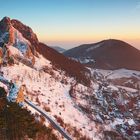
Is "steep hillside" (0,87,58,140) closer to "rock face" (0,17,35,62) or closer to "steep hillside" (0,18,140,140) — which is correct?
"steep hillside" (0,18,140,140)

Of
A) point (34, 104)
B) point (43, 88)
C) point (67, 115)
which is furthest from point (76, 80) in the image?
point (34, 104)

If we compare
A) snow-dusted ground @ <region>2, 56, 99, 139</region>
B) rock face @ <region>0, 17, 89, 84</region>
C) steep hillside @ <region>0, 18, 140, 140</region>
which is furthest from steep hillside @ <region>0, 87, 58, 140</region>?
rock face @ <region>0, 17, 89, 84</region>

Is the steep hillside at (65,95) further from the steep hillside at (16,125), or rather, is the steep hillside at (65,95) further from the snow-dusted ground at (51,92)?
the steep hillside at (16,125)

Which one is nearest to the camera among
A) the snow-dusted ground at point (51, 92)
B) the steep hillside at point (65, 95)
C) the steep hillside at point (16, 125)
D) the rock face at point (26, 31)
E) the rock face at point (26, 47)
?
the steep hillside at point (16, 125)

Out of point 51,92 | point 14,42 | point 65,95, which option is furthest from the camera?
point 14,42

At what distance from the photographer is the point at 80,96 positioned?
107938 mm

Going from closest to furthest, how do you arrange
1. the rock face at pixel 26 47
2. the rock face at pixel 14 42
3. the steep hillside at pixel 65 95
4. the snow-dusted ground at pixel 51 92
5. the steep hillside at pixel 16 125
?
the steep hillside at pixel 16 125, the steep hillside at pixel 65 95, the snow-dusted ground at pixel 51 92, the rock face at pixel 26 47, the rock face at pixel 14 42

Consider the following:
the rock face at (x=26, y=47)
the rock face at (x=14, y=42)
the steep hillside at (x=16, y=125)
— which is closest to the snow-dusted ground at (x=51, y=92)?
the rock face at (x=14, y=42)

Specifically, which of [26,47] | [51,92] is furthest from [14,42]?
[51,92]

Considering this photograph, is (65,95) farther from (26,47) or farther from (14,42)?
(14,42)

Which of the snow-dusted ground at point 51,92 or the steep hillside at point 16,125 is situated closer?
the steep hillside at point 16,125

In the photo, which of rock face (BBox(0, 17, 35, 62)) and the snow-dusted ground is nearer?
the snow-dusted ground

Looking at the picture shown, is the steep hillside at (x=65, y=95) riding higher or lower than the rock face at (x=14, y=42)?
lower

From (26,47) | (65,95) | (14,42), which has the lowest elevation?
(65,95)
